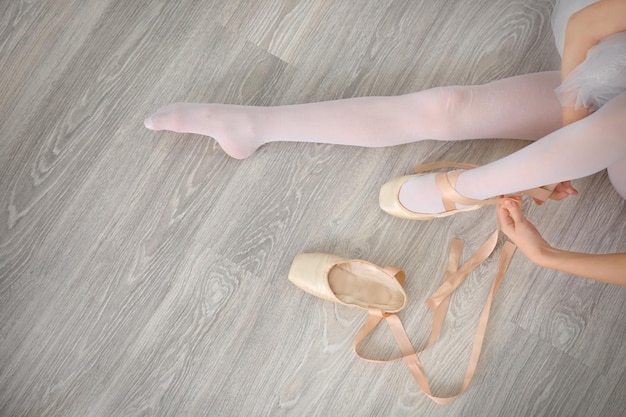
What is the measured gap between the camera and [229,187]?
42.3 inches

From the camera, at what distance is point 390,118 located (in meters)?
1.01

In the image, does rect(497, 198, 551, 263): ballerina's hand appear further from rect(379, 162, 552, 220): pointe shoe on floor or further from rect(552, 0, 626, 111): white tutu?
rect(552, 0, 626, 111): white tutu

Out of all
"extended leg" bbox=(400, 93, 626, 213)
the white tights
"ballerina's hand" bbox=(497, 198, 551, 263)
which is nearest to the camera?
"extended leg" bbox=(400, 93, 626, 213)

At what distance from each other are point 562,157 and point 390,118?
13.2 inches

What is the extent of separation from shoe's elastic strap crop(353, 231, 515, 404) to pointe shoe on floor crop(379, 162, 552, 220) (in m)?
0.11

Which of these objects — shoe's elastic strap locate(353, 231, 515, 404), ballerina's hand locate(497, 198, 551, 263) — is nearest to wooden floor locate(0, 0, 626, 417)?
shoe's elastic strap locate(353, 231, 515, 404)

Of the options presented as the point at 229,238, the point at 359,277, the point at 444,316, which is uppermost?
the point at 229,238

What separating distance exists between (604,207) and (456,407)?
1.65 feet

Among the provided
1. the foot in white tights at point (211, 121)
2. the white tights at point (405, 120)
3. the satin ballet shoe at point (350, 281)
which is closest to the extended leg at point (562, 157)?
the white tights at point (405, 120)

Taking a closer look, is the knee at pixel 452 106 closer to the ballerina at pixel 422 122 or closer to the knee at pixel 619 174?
the ballerina at pixel 422 122

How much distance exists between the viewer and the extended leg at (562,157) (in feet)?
2.40

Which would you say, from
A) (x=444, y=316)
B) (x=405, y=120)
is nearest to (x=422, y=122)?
(x=405, y=120)

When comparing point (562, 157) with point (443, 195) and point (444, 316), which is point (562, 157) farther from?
point (444, 316)

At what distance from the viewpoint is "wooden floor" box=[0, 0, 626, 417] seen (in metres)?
1.02
